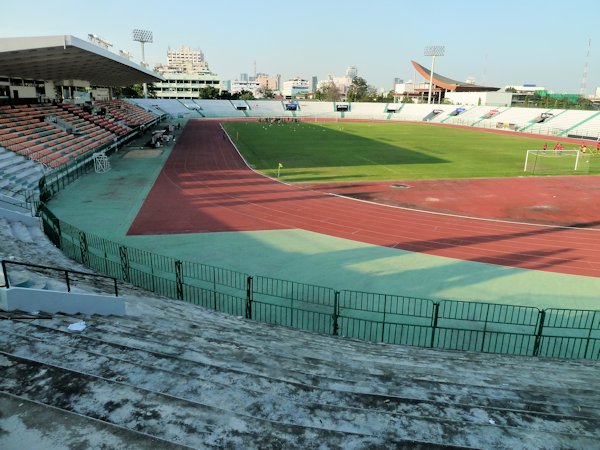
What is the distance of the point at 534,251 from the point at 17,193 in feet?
82.7

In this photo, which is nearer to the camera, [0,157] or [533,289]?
[533,289]

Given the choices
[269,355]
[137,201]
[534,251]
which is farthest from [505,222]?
[137,201]

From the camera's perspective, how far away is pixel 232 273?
52.2ft

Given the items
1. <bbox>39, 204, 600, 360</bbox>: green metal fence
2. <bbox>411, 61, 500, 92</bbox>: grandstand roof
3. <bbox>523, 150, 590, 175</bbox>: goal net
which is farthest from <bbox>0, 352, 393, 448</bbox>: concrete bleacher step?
<bbox>411, 61, 500, 92</bbox>: grandstand roof

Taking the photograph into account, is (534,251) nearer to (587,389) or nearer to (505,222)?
(505,222)

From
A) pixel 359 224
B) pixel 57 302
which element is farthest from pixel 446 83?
pixel 57 302

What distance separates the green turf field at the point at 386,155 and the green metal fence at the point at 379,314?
19.4 meters

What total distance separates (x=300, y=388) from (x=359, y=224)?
15.5 m

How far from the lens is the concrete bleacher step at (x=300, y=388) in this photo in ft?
21.8

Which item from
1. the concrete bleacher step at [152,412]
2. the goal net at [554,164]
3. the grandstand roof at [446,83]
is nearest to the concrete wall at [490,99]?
the grandstand roof at [446,83]

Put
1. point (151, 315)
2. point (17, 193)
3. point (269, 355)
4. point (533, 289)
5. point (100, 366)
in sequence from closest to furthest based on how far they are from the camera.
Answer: point (100, 366)
point (269, 355)
point (151, 315)
point (533, 289)
point (17, 193)

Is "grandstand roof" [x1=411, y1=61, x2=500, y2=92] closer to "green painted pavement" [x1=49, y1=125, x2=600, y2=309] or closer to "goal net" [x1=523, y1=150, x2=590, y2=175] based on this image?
"goal net" [x1=523, y1=150, x2=590, y2=175]

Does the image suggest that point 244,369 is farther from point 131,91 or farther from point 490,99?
point 131,91

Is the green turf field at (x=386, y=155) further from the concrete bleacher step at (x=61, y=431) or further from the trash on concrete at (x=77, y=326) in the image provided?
the concrete bleacher step at (x=61, y=431)
